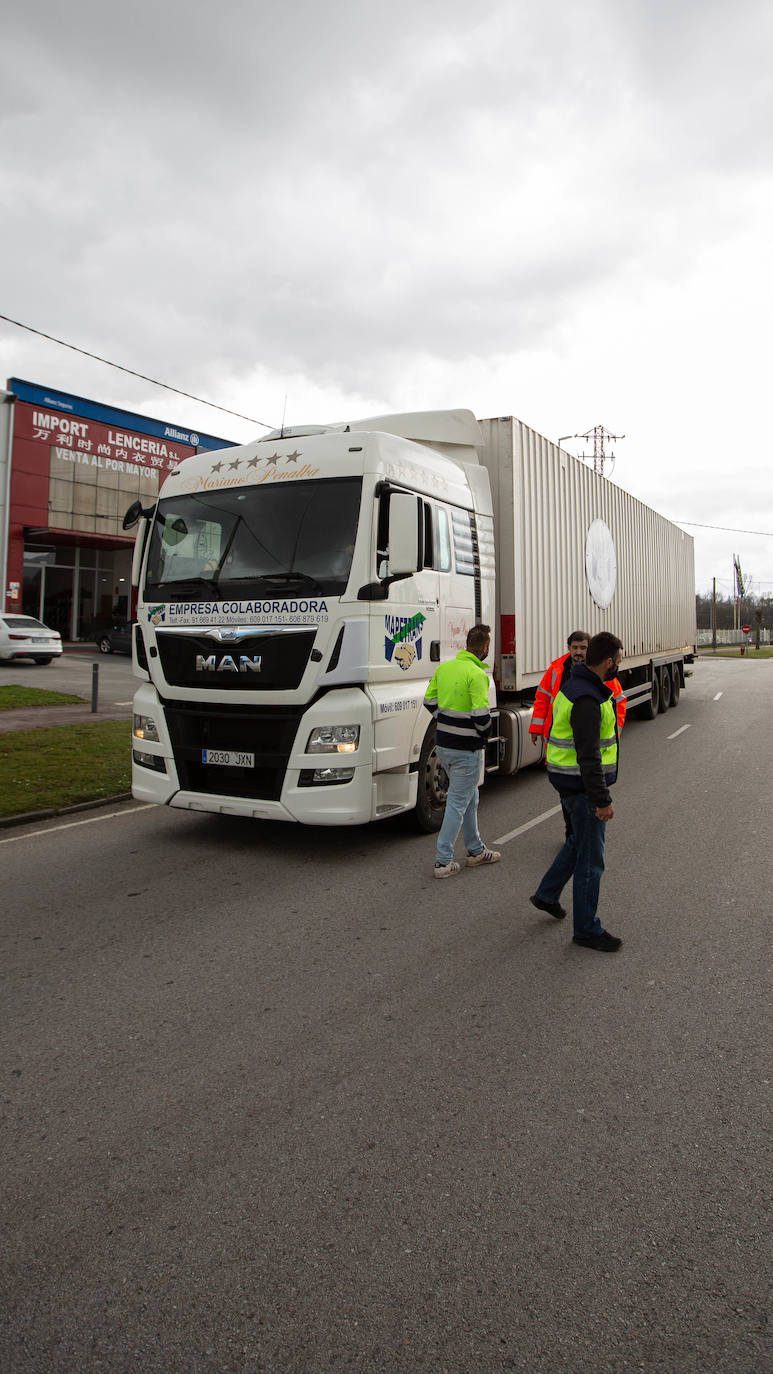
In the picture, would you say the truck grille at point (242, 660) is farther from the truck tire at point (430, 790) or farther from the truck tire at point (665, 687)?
the truck tire at point (665, 687)

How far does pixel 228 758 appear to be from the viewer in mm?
6078

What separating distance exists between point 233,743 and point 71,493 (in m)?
28.3

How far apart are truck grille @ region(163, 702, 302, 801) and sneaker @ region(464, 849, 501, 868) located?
1463mm

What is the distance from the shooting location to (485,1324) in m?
2.02

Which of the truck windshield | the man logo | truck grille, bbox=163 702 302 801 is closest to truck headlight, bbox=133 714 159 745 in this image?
truck grille, bbox=163 702 302 801

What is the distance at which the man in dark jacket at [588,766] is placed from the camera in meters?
4.30

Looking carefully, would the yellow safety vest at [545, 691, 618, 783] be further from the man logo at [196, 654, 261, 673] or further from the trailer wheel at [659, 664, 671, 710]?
the trailer wheel at [659, 664, 671, 710]

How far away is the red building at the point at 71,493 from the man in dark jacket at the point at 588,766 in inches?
1102

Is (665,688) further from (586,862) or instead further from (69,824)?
(586,862)

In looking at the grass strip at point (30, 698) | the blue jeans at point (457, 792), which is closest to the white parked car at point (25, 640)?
the grass strip at point (30, 698)

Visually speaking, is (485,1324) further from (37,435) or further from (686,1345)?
(37,435)

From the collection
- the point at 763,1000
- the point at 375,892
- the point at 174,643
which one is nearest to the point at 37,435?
the point at 174,643

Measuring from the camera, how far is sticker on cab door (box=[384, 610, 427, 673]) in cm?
611

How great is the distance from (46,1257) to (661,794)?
7503mm
